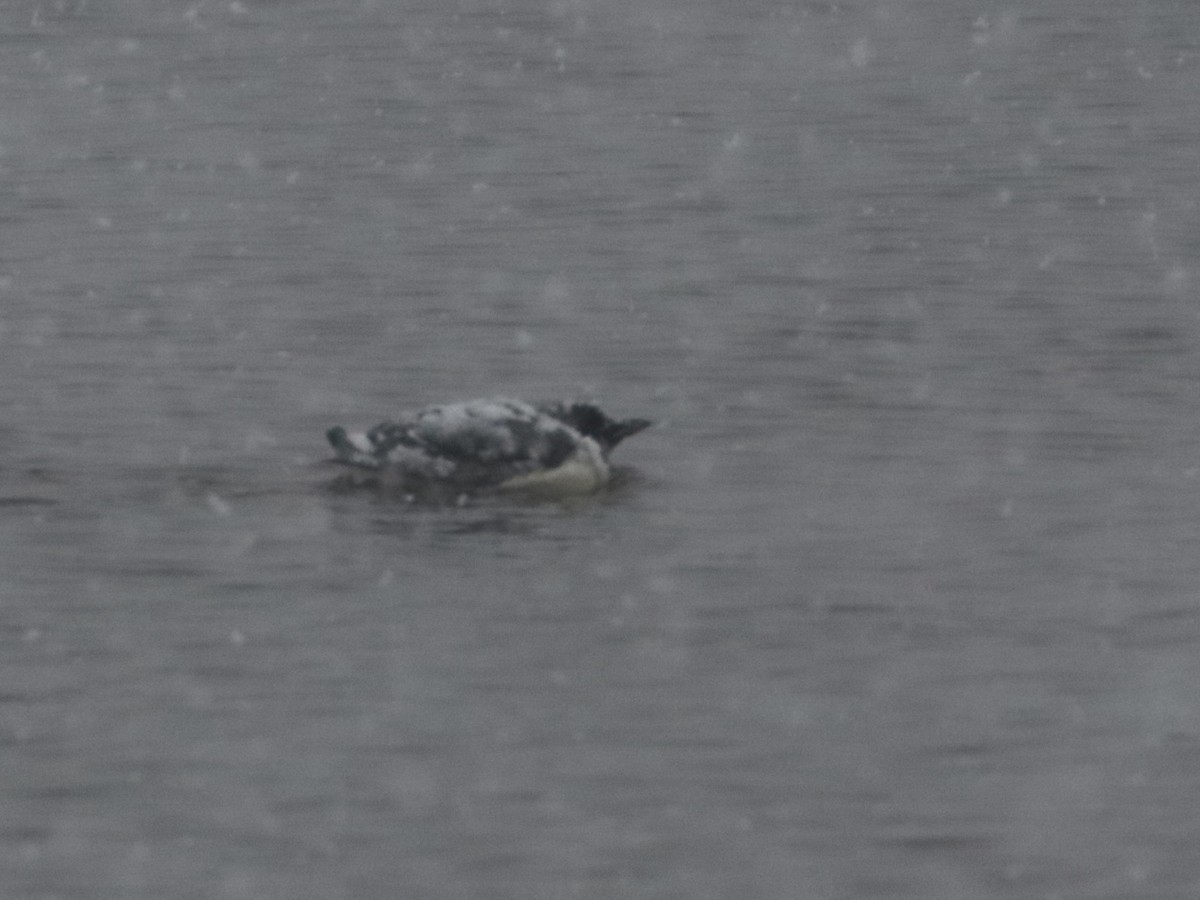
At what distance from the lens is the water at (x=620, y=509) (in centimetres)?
1209

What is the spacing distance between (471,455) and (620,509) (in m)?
0.73

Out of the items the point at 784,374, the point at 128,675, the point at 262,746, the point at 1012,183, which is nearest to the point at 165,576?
the point at 128,675

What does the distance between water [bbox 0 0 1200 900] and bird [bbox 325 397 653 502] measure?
235mm

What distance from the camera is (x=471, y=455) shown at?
17.3 m

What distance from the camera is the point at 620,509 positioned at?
56.2ft

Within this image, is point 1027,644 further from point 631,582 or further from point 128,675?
point 128,675

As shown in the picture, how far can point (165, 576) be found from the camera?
15.6 meters

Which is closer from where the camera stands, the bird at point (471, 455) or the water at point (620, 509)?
the water at point (620, 509)

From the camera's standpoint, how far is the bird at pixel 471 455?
56.5 feet

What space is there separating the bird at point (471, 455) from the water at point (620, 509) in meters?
0.24

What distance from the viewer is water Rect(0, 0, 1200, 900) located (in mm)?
12086

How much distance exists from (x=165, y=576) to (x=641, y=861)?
437cm

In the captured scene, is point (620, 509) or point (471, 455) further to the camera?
point (471, 455)

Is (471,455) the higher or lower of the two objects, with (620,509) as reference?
higher
